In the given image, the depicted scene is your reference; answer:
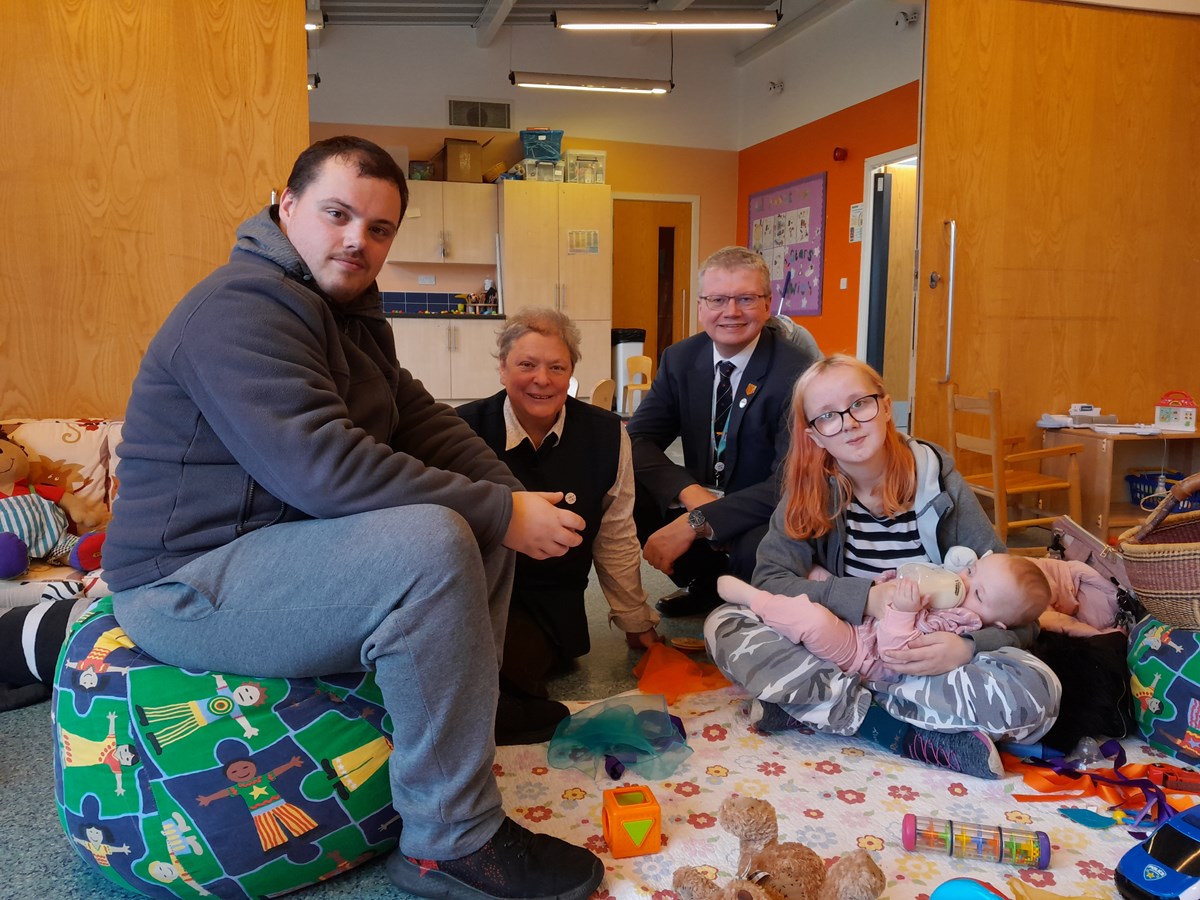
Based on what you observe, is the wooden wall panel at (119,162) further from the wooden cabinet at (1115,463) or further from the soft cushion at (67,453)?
the wooden cabinet at (1115,463)

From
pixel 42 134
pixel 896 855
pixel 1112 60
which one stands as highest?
pixel 1112 60

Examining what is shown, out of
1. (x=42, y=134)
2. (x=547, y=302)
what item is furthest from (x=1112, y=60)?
(x=547, y=302)

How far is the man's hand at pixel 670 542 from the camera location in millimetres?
2406

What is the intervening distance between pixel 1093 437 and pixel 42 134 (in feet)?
13.7

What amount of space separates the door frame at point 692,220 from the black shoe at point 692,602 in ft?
21.3

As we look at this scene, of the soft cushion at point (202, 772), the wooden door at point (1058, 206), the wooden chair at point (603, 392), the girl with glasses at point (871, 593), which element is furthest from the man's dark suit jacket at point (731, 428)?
the wooden chair at point (603, 392)

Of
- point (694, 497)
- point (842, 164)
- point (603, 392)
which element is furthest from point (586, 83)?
point (694, 497)

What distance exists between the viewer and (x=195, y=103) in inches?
114

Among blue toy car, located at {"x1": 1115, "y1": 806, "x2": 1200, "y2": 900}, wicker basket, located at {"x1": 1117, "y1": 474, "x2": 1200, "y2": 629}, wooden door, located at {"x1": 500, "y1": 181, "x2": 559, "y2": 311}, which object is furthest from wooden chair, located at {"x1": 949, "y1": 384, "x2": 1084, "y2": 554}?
wooden door, located at {"x1": 500, "y1": 181, "x2": 559, "y2": 311}

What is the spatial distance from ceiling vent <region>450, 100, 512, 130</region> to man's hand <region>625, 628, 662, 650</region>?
6.98 m

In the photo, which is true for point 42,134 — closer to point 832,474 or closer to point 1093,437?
point 832,474

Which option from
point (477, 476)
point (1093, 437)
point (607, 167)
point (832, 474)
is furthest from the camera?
point (607, 167)

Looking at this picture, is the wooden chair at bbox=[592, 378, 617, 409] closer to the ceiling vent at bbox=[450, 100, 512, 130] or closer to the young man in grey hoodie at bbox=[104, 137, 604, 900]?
the ceiling vent at bbox=[450, 100, 512, 130]

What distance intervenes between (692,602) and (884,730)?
1.06 m
